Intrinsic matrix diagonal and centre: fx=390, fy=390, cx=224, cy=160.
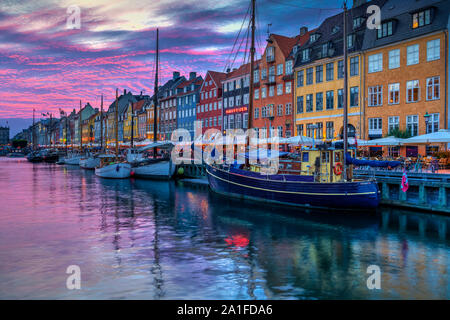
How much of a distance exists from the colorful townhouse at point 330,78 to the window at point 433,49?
24.0 feet

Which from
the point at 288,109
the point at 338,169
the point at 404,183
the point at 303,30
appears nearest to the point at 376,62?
the point at 288,109

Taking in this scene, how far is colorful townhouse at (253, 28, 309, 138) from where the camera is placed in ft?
171

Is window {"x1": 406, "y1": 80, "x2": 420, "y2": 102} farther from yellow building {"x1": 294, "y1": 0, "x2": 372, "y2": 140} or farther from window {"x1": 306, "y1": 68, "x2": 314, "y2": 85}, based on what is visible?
window {"x1": 306, "y1": 68, "x2": 314, "y2": 85}

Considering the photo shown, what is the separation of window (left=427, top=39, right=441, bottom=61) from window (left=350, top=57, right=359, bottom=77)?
7916 mm

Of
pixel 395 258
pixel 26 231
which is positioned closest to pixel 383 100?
pixel 395 258

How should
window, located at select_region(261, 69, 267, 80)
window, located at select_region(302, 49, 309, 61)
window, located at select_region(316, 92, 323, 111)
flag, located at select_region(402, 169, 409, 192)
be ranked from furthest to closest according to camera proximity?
window, located at select_region(261, 69, 267, 80), window, located at select_region(302, 49, 309, 61), window, located at select_region(316, 92, 323, 111), flag, located at select_region(402, 169, 409, 192)

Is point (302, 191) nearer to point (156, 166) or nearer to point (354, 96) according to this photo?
point (354, 96)

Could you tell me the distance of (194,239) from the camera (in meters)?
17.0

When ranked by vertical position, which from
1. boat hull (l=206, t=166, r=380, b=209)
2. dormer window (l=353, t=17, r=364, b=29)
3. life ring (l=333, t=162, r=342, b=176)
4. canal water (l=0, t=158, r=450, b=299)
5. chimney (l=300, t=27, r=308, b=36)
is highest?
chimney (l=300, t=27, r=308, b=36)

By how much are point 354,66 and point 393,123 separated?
8074 mm

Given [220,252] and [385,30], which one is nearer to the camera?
[220,252]

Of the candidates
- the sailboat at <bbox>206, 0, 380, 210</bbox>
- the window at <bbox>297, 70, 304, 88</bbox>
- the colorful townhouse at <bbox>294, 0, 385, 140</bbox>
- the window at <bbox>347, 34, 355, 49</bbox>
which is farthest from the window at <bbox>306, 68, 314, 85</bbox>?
the sailboat at <bbox>206, 0, 380, 210</bbox>

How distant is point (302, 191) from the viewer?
2353cm

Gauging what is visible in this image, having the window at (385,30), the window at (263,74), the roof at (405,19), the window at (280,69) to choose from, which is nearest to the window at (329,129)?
the roof at (405,19)
